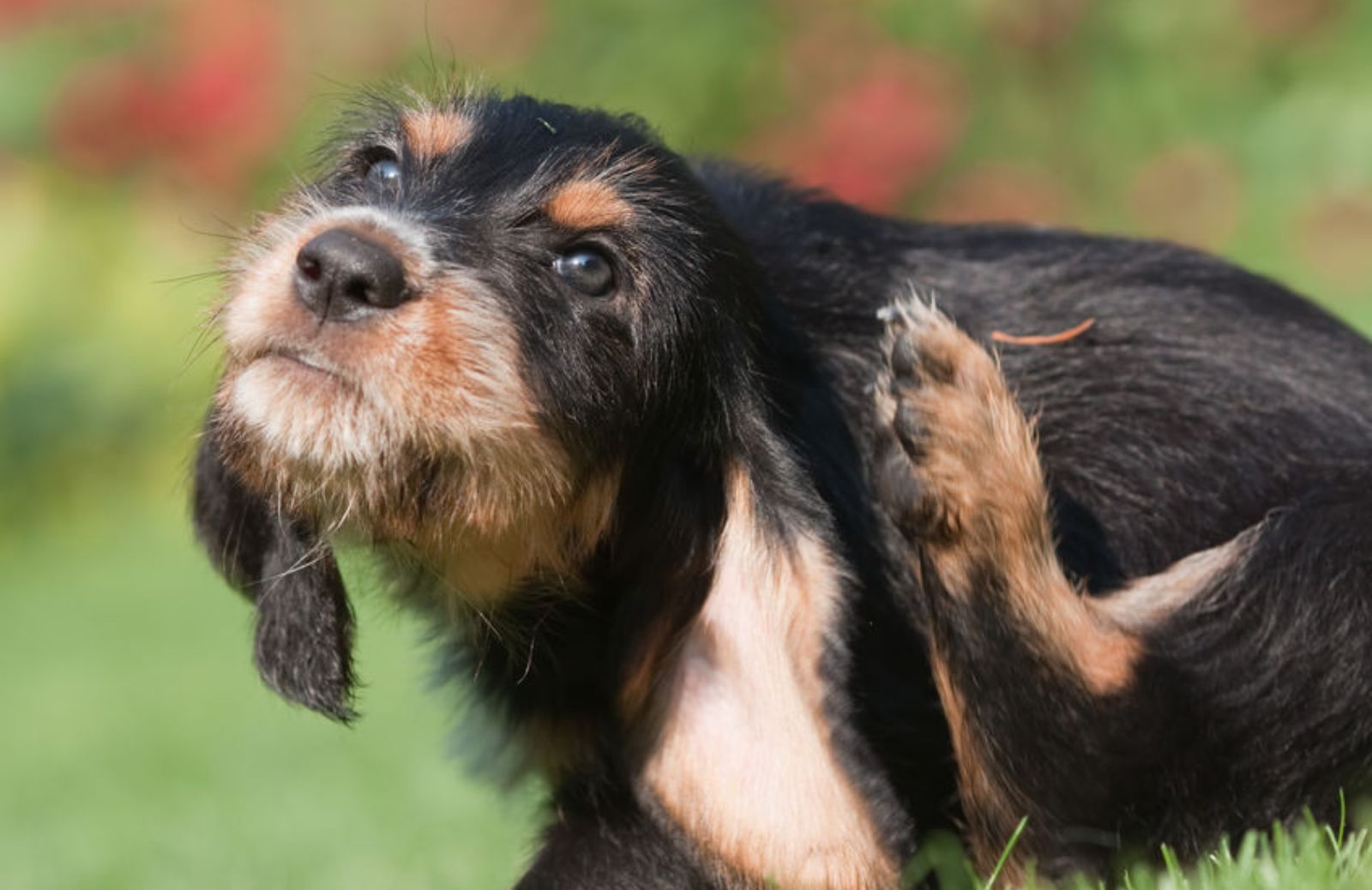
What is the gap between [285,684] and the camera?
4.56 metres

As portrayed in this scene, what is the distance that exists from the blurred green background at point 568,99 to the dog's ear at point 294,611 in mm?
8770

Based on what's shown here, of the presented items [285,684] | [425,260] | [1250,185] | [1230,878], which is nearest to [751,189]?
[425,260]

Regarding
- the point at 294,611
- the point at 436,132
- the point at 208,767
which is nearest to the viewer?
the point at 436,132

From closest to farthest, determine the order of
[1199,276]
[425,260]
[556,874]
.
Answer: [425,260] → [556,874] → [1199,276]

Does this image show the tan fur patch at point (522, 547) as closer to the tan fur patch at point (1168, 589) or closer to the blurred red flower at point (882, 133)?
the tan fur patch at point (1168, 589)

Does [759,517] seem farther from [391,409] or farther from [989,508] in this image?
[391,409]

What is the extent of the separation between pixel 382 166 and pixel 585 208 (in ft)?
1.86

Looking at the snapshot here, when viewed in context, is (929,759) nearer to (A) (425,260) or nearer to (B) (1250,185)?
(A) (425,260)

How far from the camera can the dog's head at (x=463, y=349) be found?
3.76 meters

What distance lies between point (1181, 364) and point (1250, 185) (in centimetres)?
1131

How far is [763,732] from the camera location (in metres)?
4.05

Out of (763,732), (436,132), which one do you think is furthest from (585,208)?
(763,732)

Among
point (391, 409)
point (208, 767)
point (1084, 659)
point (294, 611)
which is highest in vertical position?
point (391, 409)

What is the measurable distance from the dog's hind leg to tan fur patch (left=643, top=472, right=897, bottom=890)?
0.30m
